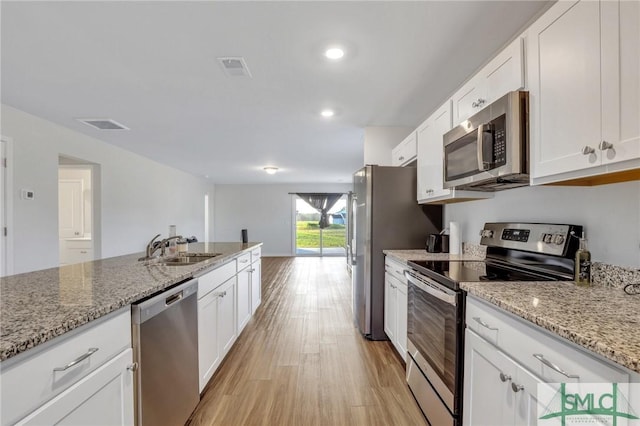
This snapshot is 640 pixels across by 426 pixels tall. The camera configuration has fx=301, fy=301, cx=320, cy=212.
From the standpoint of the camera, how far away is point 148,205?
600 centimetres

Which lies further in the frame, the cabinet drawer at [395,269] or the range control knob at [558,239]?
the cabinet drawer at [395,269]

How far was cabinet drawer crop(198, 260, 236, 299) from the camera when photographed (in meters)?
1.96

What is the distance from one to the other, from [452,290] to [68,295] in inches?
67.6

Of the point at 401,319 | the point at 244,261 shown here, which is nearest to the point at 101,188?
the point at 244,261

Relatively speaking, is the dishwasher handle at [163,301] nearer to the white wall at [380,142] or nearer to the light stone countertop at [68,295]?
the light stone countertop at [68,295]

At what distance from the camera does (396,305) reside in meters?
2.57

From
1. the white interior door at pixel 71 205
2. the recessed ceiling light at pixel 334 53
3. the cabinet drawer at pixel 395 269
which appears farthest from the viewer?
the white interior door at pixel 71 205

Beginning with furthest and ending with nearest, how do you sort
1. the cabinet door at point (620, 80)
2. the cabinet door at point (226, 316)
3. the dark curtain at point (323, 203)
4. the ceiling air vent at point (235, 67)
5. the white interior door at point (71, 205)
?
the dark curtain at point (323, 203)
the white interior door at point (71, 205)
the cabinet door at point (226, 316)
the ceiling air vent at point (235, 67)
the cabinet door at point (620, 80)

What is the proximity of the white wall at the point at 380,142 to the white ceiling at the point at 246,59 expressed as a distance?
14 centimetres

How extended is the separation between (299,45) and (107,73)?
1.60m

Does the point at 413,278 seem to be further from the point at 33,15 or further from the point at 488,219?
the point at 33,15

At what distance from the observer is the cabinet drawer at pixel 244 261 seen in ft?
9.68

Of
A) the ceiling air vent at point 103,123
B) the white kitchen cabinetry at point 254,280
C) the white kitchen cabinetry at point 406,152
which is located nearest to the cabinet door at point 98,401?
the white kitchen cabinetry at point 254,280

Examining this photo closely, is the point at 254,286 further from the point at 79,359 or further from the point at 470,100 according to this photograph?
the point at 470,100
